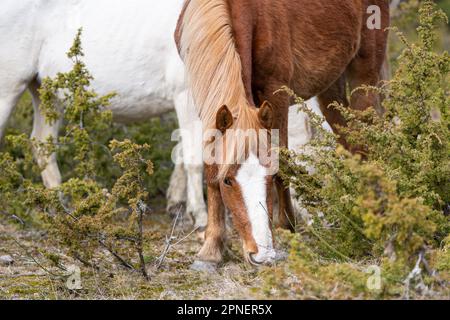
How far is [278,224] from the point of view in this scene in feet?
19.1

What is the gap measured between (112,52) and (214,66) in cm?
227

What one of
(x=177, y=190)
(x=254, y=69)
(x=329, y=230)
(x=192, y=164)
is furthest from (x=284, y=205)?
(x=177, y=190)

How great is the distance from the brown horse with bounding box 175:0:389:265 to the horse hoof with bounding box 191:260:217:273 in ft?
0.10

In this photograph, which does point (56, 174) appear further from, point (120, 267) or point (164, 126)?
point (120, 267)

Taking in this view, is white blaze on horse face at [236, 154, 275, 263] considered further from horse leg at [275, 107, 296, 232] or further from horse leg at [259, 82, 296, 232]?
horse leg at [275, 107, 296, 232]

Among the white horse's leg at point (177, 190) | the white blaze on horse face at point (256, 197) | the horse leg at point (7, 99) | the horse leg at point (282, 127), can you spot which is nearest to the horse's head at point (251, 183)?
the white blaze on horse face at point (256, 197)

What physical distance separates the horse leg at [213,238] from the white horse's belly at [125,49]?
5.63 feet

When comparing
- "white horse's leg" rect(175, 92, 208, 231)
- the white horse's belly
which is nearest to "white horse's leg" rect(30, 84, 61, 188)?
the white horse's belly

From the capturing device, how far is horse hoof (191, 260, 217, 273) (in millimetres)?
5137

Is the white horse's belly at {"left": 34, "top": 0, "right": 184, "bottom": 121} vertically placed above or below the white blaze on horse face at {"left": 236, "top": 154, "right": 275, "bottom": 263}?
above

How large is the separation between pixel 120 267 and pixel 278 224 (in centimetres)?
123

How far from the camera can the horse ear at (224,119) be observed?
446 cm

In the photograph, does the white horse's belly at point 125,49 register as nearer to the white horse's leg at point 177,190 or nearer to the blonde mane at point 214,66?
the white horse's leg at point 177,190
